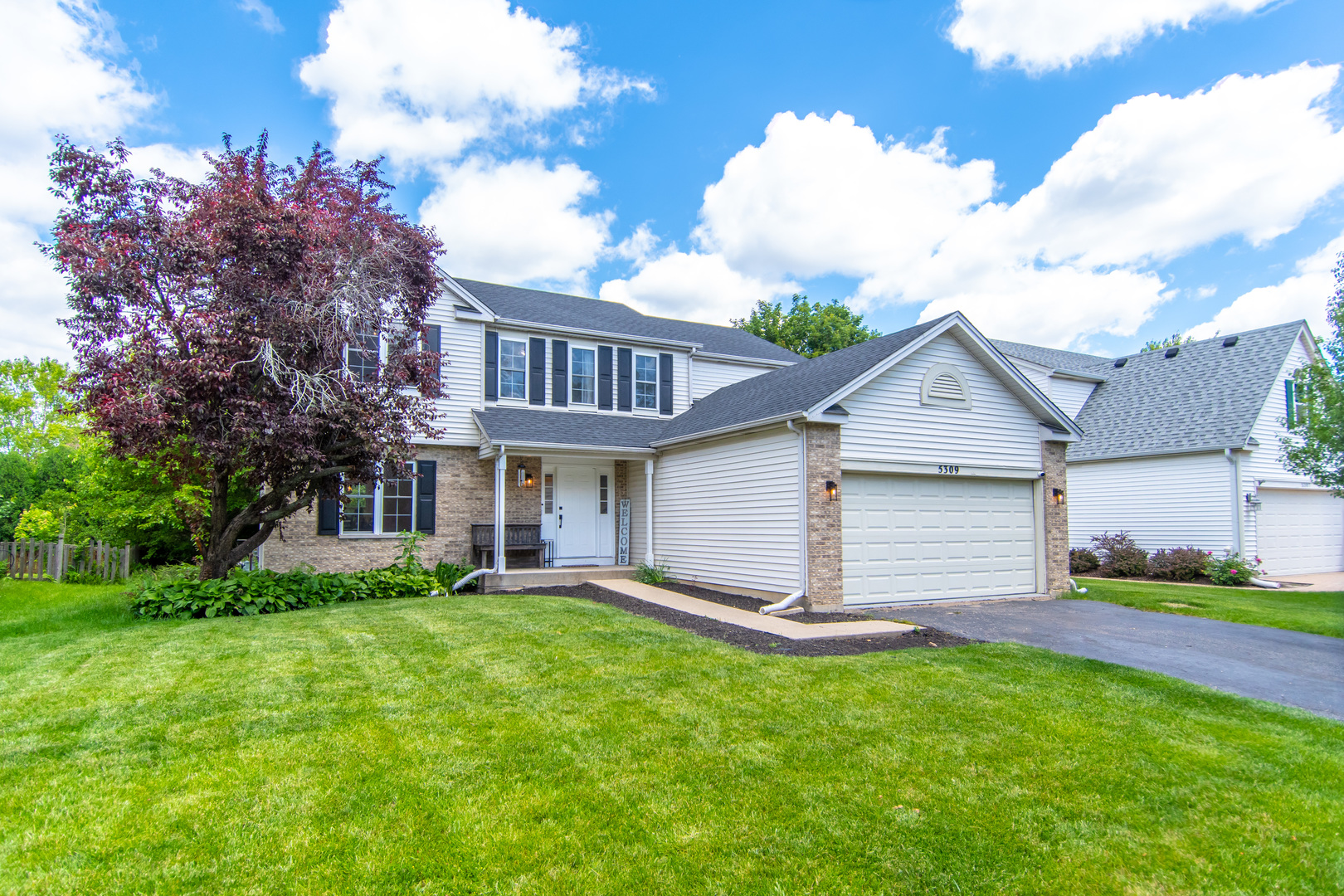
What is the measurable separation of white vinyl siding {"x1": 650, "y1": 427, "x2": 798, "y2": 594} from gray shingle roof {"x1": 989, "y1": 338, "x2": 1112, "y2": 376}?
12547mm

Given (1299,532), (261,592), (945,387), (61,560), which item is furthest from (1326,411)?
(61,560)

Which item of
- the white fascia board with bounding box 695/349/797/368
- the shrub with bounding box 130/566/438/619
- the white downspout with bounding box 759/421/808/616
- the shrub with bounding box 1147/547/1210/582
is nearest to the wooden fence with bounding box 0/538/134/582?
the shrub with bounding box 130/566/438/619

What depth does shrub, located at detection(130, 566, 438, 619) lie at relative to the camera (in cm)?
931

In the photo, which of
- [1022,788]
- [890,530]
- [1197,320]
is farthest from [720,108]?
[1197,320]

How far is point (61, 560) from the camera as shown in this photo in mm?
13516

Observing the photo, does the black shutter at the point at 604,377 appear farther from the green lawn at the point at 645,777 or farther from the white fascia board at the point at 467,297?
the green lawn at the point at 645,777

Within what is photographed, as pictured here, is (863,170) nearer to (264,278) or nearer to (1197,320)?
(264,278)

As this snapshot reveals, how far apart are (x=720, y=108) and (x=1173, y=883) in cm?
1530

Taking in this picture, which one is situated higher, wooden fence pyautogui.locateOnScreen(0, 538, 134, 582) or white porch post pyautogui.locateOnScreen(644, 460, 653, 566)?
white porch post pyautogui.locateOnScreen(644, 460, 653, 566)

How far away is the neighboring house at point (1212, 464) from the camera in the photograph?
15.9 m

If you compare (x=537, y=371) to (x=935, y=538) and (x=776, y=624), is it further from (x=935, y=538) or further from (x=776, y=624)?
(x=935, y=538)

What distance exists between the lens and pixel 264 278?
9.09 meters

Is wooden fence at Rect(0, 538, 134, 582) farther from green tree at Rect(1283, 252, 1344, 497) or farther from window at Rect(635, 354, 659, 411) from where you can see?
green tree at Rect(1283, 252, 1344, 497)

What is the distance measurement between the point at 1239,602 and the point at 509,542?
44.0 ft
